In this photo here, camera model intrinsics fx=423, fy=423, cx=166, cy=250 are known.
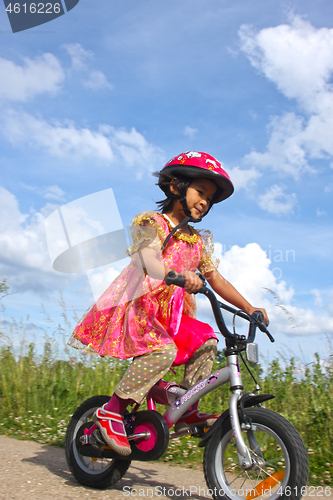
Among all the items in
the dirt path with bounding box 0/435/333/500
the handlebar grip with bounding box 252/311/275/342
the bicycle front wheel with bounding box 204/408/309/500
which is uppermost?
the handlebar grip with bounding box 252/311/275/342

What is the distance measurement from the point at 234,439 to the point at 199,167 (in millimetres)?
1591

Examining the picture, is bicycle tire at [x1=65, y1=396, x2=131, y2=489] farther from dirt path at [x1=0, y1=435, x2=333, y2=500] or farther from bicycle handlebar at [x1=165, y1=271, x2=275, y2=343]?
bicycle handlebar at [x1=165, y1=271, x2=275, y2=343]

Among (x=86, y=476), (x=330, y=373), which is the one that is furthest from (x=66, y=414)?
(x=330, y=373)

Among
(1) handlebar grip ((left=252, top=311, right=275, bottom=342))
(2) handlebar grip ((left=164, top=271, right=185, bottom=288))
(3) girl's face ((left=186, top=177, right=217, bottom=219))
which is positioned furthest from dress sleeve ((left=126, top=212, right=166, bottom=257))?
(1) handlebar grip ((left=252, top=311, right=275, bottom=342))

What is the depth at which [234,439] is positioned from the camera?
7.00 feet

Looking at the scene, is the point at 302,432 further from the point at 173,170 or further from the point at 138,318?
the point at 173,170

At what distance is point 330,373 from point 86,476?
2.42 meters

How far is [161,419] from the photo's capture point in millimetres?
2447

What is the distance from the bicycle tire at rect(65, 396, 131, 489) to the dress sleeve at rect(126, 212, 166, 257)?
1086 mm

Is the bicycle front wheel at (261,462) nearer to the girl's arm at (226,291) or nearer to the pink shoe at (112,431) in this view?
the pink shoe at (112,431)

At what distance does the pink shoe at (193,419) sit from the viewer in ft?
8.14

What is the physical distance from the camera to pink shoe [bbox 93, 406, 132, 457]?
2461 mm

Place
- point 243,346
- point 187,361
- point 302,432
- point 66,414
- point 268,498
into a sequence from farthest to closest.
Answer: point 66,414 < point 302,432 < point 187,361 < point 243,346 < point 268,498

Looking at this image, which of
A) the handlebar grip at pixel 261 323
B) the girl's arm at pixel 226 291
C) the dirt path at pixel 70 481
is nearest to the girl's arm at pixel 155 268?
the handlebar grip at pixel 261 323
